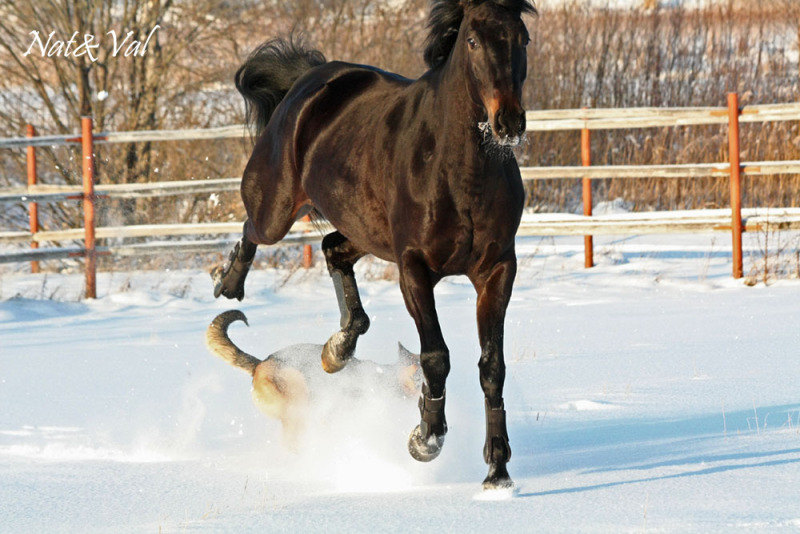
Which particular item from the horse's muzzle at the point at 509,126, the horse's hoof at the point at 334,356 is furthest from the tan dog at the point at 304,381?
the horse's muzzle at the point at 509,126

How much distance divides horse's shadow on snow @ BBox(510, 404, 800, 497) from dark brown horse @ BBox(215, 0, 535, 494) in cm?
38

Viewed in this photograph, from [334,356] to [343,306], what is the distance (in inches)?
19.8

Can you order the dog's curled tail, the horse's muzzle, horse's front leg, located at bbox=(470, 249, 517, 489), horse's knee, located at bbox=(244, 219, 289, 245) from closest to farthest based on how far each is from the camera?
the horse's muzzle
horse's front leg, located at bbox=(470, 249, 517, 489)
the dog's curled tail
horse's knee, located at bbox=(244, 219, 289, 245)

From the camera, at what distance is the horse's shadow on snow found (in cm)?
388

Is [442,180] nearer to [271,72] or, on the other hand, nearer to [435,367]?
[435,367]

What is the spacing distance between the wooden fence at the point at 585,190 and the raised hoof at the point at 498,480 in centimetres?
629

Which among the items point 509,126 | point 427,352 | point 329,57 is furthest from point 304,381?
point 329,57

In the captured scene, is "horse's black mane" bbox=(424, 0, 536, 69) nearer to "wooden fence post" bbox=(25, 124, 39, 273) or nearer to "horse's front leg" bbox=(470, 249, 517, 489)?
"horse's front leg" bbox=(470, 249, 517, 489)

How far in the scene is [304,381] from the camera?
4.68 metres

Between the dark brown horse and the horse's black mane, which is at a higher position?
the horse's black mane

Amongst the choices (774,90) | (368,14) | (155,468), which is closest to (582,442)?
(155,468)

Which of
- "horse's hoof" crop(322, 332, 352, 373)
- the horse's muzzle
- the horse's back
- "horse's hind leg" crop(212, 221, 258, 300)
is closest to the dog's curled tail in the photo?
"horse's hoof" crop(322, 332, 352, 373)

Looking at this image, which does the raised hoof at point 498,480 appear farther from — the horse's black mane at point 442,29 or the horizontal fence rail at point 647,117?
the horizontal fence rail at point 647,117

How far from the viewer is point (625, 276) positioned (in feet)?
32.8
